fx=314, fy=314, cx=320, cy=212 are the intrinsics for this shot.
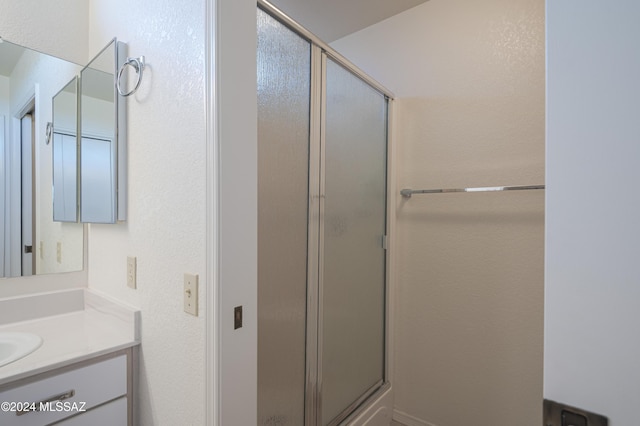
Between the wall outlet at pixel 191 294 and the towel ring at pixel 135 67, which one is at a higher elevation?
the towel ring at pixel 135 67

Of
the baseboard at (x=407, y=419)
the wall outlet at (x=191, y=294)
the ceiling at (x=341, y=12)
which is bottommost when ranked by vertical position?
the baseboard at (x=407, y=419)

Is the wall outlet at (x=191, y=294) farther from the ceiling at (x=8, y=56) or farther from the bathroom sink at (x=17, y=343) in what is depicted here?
the ceiling at (x=8, y=56)

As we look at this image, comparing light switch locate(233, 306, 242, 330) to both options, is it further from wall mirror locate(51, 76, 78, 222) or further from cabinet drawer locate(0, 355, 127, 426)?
wall mirror locate(51, 76, 78, 222)

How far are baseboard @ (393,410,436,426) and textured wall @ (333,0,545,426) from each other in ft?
0.04

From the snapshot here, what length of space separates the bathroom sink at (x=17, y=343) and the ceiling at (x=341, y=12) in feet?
6.63

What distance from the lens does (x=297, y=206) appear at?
1329mm

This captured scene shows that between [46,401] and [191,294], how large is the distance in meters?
0.54

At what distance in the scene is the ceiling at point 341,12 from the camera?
6.38 feet

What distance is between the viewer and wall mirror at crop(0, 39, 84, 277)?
127 cm

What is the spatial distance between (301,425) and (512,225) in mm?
1441

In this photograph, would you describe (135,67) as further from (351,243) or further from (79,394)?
(351,243)

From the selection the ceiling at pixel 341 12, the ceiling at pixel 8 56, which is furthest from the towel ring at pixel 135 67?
the ceiling at pixel 341 12

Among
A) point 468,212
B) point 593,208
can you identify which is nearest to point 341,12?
point 468,212

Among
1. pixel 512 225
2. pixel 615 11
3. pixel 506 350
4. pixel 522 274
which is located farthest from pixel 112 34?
pixel 506 350
